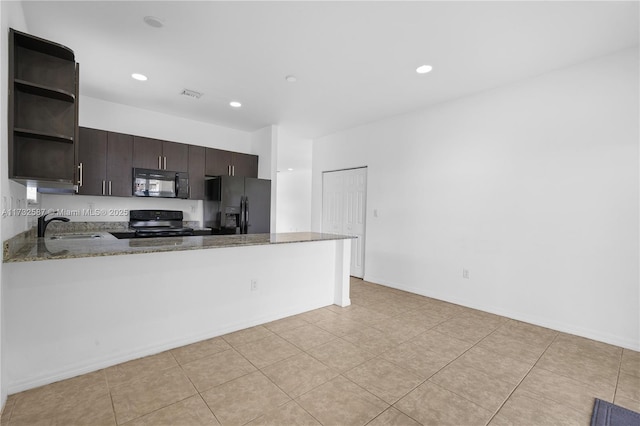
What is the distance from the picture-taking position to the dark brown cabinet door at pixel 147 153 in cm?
418

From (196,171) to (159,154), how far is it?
56 centimetres

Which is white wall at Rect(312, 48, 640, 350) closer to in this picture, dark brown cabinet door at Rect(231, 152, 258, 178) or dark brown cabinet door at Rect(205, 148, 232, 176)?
dark brown cabinet door at Rect(231, 152, 258, 178)

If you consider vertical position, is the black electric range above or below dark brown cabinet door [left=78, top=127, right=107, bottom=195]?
below

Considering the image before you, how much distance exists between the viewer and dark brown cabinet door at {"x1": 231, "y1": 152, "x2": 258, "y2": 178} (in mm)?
5109

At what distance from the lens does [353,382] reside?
2.06 m

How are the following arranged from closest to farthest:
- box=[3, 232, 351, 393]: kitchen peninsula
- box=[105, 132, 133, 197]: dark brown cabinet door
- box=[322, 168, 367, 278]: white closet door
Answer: box=[3, 232, 351, 393]: kitchen peninsula
box=[105, 132, 133, 197]: dark brown cabinet door
box=[322, 168, 367, 278]: white closet door

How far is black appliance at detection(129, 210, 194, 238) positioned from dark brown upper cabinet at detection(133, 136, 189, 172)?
69 centimetres

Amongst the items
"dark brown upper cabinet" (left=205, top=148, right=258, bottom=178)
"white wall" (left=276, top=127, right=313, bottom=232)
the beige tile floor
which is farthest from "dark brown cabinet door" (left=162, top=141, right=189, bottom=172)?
"white wall" (left=276, top=127, right=313, bottom=232)

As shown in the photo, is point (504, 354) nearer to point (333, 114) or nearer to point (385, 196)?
point (385, 196)

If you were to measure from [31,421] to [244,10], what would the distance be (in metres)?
2.93

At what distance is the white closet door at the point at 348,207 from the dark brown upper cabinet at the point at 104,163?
3.28 metres

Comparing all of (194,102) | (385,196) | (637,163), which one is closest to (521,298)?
(637,163)

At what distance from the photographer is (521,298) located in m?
3.34

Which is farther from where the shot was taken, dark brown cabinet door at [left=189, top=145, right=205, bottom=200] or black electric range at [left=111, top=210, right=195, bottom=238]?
dark brown cabinet door at [left=189, top=145, right=205, bottom=200]
